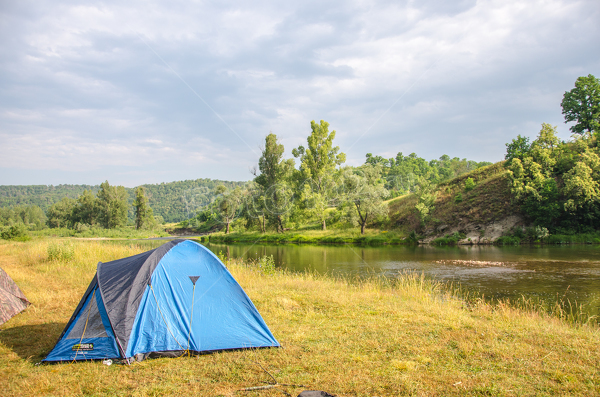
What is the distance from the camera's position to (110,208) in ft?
249

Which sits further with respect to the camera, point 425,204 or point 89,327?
point 425,204

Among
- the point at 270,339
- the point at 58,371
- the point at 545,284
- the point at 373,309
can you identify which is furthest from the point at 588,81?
the point at 58,371

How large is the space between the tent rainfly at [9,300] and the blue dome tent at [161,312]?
10.3 feet

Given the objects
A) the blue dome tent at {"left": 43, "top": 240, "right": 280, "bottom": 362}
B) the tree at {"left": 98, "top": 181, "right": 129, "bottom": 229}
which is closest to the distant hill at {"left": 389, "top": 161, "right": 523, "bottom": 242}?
the blue dome tent at {"left": 43, "top": 240, "right": 280, "bottom": 362}

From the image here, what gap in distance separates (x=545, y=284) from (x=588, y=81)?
128 ft

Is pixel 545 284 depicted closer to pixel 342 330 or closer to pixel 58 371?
pixel 342 330

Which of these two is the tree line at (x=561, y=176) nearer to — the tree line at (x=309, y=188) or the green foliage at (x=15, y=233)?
the tree line at (x=309, y=188)

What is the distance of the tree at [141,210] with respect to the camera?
7650cm

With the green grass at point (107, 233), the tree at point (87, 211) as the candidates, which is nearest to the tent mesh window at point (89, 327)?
the green grass at point (107, 233)

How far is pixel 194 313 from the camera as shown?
6.01 m

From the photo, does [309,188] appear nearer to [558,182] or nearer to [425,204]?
[425,204]

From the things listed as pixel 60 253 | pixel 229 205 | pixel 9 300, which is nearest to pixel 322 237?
pixel 229 205

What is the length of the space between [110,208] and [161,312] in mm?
80798

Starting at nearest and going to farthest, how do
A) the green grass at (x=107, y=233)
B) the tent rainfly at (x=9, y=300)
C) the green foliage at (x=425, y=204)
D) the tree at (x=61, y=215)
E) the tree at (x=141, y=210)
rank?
the tent rainfly at (x=9, y=300), the green foliage at (x=425, y=204), the green grass at (x=107, y=233), the tree at (x=141, y=210), the tree at (x=61, y=215)
